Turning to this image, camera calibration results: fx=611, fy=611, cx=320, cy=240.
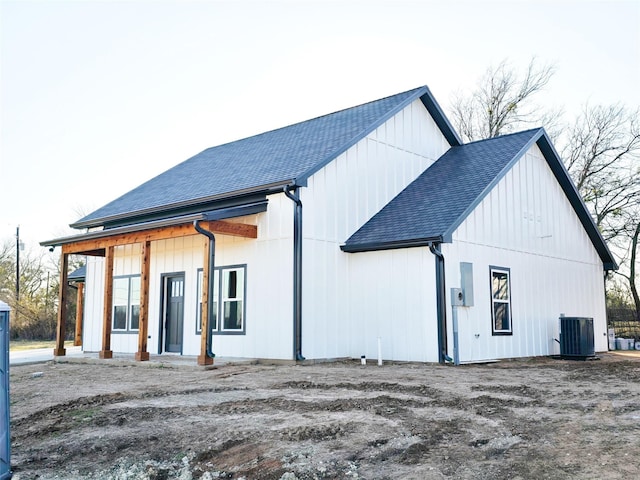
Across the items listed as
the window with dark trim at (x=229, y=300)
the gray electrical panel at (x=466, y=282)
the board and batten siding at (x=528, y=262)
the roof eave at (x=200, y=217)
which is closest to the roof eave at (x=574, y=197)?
the board and batten siding at (x=528, y=262)

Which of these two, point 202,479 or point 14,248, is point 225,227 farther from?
point 14,248

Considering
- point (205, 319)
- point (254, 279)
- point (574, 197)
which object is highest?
point (574, 197)

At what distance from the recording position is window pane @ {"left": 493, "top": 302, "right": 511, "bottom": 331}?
553 inches

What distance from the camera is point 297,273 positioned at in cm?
1290

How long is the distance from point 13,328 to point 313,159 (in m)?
26.3

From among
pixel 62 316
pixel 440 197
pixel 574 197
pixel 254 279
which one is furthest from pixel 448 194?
pixel 62 316

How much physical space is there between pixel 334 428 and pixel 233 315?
27.4 ft

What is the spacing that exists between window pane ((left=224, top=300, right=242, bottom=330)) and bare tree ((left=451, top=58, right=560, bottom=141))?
67.4ft

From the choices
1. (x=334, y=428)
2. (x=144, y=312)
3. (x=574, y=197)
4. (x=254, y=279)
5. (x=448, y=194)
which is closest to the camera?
(x=334, y=428)

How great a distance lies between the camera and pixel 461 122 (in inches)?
1262

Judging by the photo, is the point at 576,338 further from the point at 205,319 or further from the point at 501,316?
the point at 205,319

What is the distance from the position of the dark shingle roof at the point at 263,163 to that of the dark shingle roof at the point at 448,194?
5.83 ft

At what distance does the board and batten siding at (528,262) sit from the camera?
13.4 m

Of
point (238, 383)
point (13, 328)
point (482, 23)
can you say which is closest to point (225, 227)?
point (238, 383)
